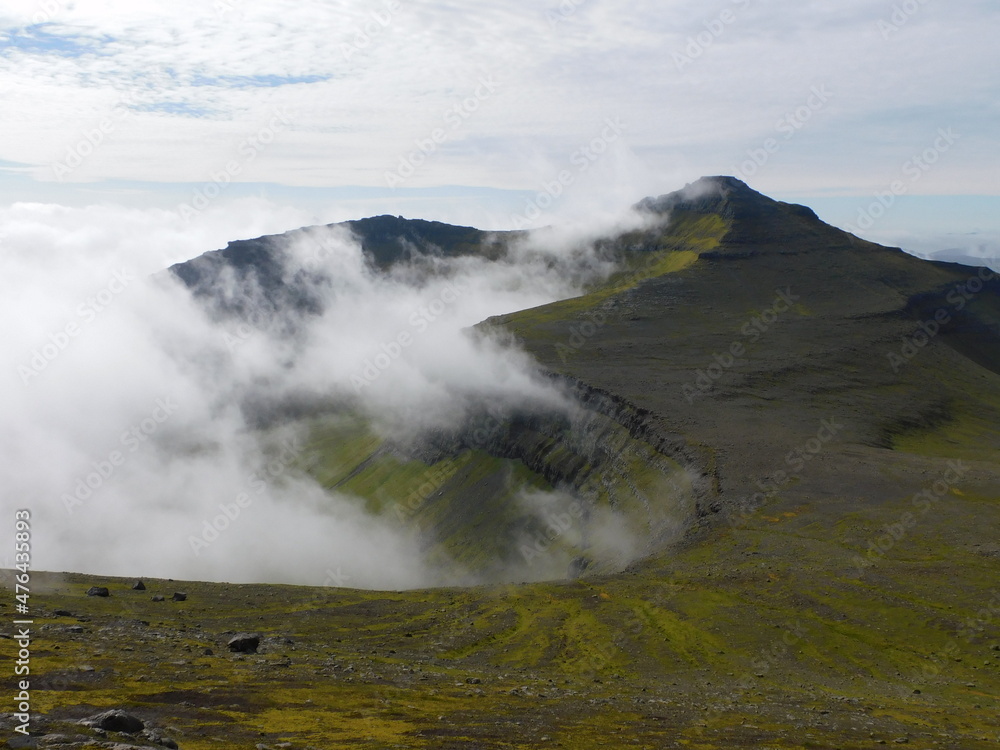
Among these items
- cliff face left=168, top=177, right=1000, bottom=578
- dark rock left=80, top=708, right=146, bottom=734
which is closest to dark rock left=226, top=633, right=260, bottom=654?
dark rock left=80, top=708, right=146, bottom=734

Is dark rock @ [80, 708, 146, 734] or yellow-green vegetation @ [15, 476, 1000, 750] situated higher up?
dark rock @ [80, 708, 146, 734]

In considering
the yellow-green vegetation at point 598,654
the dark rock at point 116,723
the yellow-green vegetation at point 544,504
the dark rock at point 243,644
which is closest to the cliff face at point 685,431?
the yellow-green vegetation at point 544,504

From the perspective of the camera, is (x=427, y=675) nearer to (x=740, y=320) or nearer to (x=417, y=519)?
(x=417, y=519)

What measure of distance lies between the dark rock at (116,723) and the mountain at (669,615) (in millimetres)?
1443

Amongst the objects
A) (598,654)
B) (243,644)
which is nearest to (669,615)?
(598,654)

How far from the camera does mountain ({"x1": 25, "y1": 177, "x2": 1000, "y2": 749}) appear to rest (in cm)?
3862

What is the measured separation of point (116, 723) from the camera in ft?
98.1

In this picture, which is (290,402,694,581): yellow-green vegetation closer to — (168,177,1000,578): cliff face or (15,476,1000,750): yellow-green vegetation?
(168,177,1000,578): cliff face

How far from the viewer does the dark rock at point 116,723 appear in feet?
97.8

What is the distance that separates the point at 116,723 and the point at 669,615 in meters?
44.9

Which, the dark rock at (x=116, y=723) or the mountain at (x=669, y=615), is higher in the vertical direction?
the dark rock at (x=116, y=723)

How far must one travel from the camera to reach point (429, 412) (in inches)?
7480

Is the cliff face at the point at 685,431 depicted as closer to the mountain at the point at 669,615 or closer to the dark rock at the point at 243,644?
the mountain at the point at 669,615

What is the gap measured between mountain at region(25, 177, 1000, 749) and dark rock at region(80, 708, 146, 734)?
1.44 m
